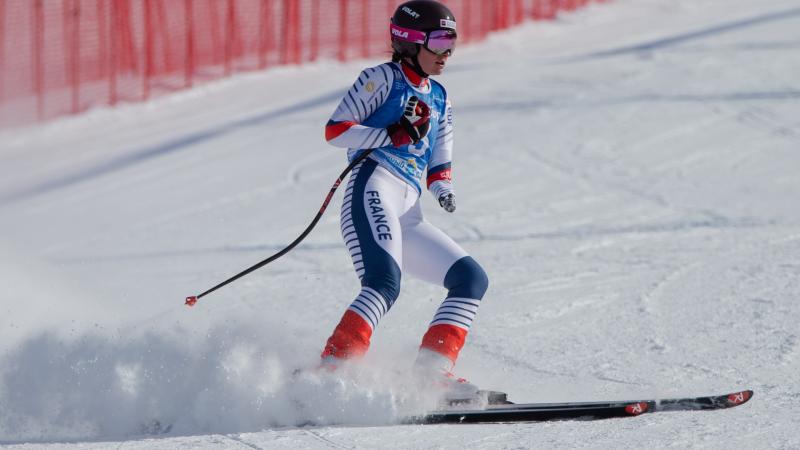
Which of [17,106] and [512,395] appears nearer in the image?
[512,395]

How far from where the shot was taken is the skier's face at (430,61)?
502 centimetres

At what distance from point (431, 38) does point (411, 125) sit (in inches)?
15.7

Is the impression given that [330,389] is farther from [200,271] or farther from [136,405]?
[200,271]

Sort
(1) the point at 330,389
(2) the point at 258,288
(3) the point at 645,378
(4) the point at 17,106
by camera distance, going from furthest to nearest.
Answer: (4) the point at 17,106, (2) the point at 258,288, (3) the point at 645,378, (1) the point at 330,389

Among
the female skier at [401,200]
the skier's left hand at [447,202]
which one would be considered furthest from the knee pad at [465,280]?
the skier's left hand at [447,202]

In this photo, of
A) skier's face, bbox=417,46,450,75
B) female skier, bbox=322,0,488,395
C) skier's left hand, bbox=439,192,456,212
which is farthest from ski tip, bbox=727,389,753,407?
skier's face, bbox=417,46,450,75

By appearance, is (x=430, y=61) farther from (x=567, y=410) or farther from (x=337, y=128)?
(x=567, y=410)

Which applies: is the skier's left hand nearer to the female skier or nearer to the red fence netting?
the female skier

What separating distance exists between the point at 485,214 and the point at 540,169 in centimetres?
141

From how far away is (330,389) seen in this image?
4.65 metres

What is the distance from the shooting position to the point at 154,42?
15180 millimetres

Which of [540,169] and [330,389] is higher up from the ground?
[330,389]

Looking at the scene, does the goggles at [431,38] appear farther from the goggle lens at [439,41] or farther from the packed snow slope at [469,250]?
the packed snow slope at [469,250]

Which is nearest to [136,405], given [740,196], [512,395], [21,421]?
[21,421]
